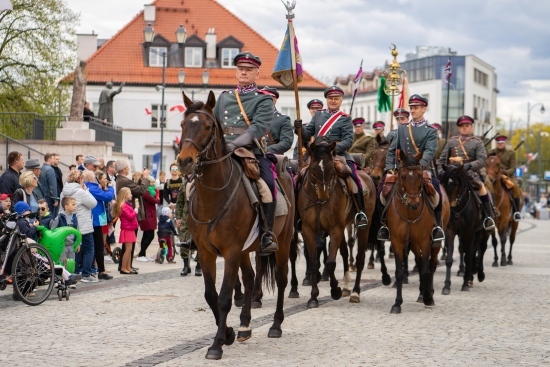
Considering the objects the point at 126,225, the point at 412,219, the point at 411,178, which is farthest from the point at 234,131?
the point at 126,225

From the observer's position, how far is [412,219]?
14.4 meters

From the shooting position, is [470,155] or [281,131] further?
[470,155]

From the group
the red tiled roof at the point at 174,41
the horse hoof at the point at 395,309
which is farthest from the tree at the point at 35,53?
the horse hoof at the point at 395,309

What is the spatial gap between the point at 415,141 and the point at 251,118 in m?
4.77

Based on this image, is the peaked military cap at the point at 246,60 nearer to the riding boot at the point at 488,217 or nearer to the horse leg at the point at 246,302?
the horse leg at the point at 246,302

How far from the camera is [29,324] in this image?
11.9 m

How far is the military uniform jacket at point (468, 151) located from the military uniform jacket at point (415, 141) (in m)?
2.35

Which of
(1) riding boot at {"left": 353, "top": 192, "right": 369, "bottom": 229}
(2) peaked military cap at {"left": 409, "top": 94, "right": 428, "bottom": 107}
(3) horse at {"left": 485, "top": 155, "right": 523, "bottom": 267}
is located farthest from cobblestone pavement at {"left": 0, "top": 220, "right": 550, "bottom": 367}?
(3) horse at {"left": 485, "top": 155, "right": 523, "bottom": 267}

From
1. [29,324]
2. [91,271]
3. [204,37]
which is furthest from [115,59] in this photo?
[29,324]

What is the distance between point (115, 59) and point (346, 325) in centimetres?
6254

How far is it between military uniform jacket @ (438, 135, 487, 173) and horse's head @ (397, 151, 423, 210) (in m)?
3.27

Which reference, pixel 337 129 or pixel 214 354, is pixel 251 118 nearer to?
pixel 214 354

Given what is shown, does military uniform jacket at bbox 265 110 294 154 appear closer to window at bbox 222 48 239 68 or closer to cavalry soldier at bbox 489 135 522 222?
cavalry soldier at bbox 489 135 522 222

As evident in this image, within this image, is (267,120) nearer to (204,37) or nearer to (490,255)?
(490,255)
